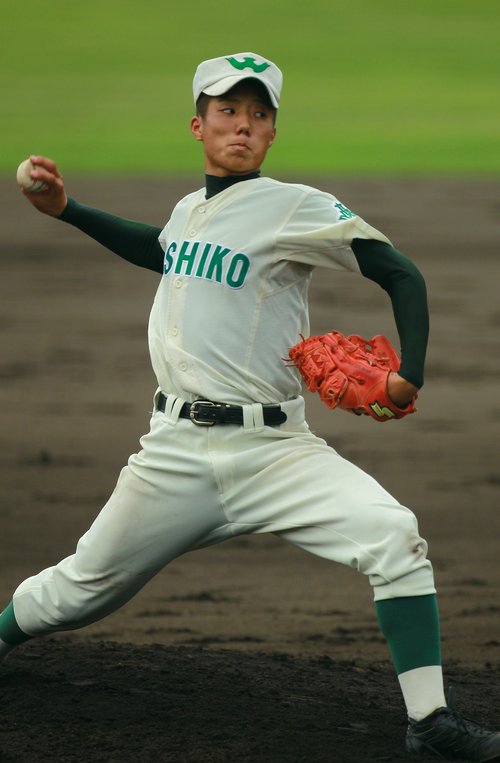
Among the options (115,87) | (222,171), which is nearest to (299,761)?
(222,171)

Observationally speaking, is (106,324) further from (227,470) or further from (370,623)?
(227,470)

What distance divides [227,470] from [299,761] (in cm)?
71

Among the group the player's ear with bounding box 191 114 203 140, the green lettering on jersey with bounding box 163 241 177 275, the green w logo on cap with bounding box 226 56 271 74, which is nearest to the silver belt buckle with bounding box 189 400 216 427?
Answer: the green lettering on jersey with bounding box 163 241 177 275

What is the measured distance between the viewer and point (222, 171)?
3.39 metres

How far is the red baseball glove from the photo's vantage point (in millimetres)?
3154

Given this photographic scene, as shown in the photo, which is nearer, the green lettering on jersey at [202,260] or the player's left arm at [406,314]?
the player's left arm at [406,314]

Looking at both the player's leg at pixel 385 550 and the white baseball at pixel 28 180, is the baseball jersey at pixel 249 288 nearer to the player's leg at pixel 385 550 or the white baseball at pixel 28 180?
the player's leg at pixel 385 550

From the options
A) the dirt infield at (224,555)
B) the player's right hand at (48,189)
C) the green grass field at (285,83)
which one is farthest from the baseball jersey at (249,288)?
the green grass field at (285,83)

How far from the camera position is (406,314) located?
10.2ft

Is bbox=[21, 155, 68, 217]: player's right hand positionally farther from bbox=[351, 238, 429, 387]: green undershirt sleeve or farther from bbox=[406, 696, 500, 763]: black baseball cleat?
bbox=[406, 696, 500, 763]: black baseball cleat

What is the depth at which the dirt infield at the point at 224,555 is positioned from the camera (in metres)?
3.46

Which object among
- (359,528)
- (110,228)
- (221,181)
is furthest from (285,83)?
(359,528)

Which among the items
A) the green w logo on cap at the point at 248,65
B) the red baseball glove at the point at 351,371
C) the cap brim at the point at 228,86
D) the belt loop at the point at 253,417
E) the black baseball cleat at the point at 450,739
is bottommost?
the black baseball cleat at the point at 450,739

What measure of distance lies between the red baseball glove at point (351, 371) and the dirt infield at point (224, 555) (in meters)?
0.84
